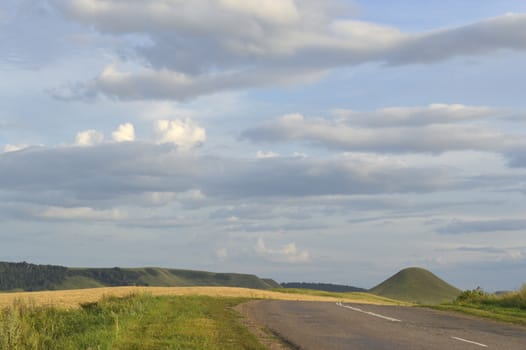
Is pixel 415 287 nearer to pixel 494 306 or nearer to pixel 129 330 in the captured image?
pixel 494 306

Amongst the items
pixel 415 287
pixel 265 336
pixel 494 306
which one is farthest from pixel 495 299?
pixel 415 287

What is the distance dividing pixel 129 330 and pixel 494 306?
81.8 feet

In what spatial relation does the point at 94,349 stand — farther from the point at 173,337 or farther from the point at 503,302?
the point at 503,302

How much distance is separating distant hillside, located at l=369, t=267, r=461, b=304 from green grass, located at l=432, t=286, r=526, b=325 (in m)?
70.1

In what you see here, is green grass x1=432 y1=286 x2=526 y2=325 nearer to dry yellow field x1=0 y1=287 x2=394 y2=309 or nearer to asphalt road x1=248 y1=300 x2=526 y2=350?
asphalt road x1=248 y1=300 x2=526 y2=350

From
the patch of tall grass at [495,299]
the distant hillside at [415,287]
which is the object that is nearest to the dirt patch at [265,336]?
the patch of tall grass at [495,299]

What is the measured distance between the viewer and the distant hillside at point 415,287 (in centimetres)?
11856

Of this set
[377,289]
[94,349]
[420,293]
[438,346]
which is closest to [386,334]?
[438,346]

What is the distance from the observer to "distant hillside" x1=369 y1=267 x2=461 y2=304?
118562 millimetres

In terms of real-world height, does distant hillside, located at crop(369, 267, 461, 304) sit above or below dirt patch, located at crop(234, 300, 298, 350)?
above

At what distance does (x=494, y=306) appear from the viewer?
1594 inches

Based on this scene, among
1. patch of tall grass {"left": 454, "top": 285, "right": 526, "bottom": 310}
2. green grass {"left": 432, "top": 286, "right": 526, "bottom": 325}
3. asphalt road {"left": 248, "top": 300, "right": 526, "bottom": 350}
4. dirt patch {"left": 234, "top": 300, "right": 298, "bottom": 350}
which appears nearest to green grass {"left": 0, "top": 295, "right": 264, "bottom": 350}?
dirt patch {"left": 234, "top": 300, "right": 298, "bottom": 350}

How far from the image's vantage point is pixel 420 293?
119875mm

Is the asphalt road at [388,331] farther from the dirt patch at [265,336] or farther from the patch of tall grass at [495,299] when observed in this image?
the patch of tall grass at [495,299]
